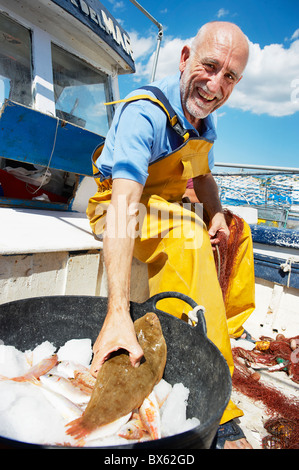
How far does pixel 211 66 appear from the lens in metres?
1.78

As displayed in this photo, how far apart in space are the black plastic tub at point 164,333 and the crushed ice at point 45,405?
5 centimetres

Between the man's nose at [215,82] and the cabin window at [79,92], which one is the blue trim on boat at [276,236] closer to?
the man's nose at [215,82]

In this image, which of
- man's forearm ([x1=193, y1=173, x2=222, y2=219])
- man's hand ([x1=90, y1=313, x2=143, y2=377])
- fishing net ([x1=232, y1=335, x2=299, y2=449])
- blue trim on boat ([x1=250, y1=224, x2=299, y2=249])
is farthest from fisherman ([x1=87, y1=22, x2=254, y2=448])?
blue trim on boat ([x1=250, y1=224, x2=299, y2=249])

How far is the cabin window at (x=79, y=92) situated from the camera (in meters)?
3.42

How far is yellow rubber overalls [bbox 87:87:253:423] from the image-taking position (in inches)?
61.2

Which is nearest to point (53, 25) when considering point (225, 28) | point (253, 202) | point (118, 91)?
point (118, 91)

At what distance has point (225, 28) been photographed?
5.68 ft

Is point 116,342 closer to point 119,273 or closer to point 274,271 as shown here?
point 119,273

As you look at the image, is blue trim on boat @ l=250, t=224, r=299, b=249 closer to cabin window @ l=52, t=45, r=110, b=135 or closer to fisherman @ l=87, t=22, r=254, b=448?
fisherman @ l=87, t=22, r=254, b=448

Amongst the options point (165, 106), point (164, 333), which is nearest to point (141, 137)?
point (165, 106)

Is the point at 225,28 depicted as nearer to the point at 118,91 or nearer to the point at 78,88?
the point at 78,88

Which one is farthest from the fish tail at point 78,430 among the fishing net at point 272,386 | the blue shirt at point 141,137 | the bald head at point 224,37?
the bald head at point 224,37

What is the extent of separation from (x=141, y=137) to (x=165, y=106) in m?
0.37
